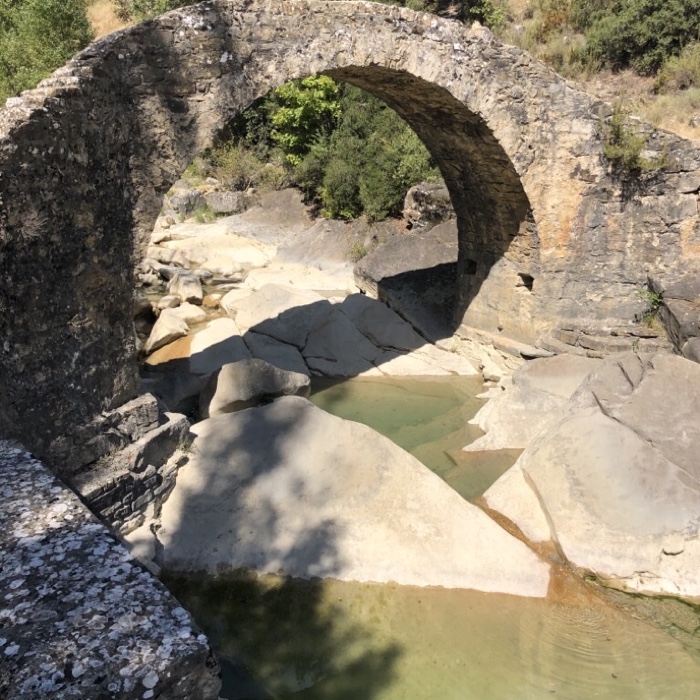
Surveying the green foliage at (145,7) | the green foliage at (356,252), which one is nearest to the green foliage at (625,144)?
the green foliage at (356,252)

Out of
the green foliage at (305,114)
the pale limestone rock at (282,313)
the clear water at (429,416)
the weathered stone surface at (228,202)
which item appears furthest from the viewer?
the weathered stone surface at (228,202)

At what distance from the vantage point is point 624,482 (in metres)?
4.55

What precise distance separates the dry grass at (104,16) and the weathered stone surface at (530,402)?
93.1 ft

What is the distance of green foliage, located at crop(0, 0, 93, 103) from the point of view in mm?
17141

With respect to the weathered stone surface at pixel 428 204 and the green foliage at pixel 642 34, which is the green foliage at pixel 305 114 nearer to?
the weathered stone surface at pixel 428 204

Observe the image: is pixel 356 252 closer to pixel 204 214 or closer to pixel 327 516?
pixel 204 214

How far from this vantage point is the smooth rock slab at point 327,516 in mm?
4250

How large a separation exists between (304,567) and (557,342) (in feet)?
13.7

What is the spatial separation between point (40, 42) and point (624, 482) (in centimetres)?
1909

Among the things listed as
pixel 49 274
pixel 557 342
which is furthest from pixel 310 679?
pixel 557 342

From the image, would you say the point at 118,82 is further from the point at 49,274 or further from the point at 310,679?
the point at 310,679

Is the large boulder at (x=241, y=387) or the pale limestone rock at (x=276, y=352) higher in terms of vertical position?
the large boulder at (x=241, y=387)

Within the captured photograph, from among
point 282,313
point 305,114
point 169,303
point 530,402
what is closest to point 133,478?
point 530,402

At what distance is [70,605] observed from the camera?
1.83 meters
